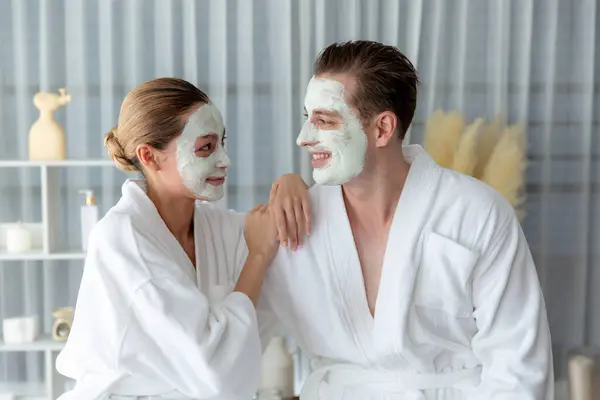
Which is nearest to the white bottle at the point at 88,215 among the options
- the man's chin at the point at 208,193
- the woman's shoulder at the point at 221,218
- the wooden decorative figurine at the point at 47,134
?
the wooden decorative figurine at the point at 47,134

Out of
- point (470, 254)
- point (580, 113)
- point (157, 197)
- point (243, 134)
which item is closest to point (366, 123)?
point (470, 254)

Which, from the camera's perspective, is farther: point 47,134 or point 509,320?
point 47,134

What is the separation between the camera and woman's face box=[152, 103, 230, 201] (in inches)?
70.4

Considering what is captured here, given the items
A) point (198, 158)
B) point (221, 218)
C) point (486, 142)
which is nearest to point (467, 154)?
point (486, 142)

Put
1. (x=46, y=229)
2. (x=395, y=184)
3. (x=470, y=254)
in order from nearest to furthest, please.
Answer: (x=470, y=254) < (x=395, y=184) < (x=46, y=229)

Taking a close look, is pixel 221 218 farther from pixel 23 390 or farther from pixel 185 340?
A: pixel 23 390

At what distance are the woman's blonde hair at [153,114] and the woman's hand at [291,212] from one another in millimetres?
249

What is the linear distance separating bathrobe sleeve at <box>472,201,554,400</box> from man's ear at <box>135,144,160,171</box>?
2.26ft

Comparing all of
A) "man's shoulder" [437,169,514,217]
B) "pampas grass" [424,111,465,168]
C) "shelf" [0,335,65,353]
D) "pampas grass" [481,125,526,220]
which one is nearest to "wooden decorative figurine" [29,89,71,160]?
"shelf" [0,335,65,353]

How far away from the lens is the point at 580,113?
11.4 ft

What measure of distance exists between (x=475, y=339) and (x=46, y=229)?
1876mm

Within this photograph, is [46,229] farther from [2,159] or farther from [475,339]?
[475,339]

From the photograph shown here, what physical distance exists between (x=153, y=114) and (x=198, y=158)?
131 mm

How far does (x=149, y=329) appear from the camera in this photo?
1.65 m
